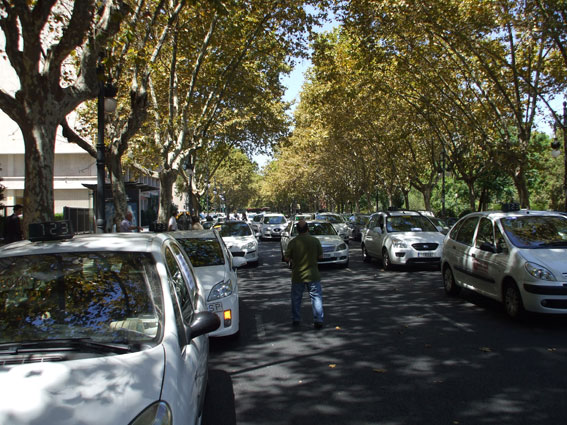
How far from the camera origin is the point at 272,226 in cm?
3198

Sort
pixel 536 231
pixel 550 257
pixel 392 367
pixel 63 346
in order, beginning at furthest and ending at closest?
1. pixel 536 231
2. pixel 550 257
3. pixel 392 367
4. pixel 63 346

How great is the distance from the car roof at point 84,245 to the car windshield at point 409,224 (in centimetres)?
1195

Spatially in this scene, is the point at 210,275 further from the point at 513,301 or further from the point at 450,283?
the point at 450,283

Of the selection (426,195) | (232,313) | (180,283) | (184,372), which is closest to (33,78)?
(232,313)

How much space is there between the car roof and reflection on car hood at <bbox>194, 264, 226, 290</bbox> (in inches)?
113

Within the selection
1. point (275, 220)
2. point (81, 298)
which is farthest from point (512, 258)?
point (275, 220)

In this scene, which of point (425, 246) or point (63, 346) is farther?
point (425, 246)

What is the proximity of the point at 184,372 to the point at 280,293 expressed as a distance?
8.05 metres

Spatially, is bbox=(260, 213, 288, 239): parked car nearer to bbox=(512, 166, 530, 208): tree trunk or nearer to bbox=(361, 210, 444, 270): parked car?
bbox=(512, 166, 530, 208): tree trunk

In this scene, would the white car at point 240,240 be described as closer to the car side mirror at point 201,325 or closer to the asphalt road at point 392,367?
the asphalt road at point 392,367

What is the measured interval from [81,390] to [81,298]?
1011 mm

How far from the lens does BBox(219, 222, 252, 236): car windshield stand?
17.2m

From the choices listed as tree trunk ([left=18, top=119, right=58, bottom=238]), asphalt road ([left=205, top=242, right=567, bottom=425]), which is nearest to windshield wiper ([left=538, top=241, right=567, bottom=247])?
asphalt road ([left=205, top=242, right=567, bottom=425])

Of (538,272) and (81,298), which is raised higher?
(81,298)
